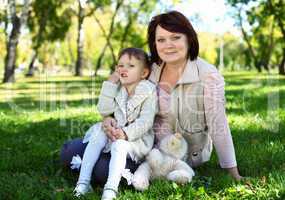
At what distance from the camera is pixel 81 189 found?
14.8 ft

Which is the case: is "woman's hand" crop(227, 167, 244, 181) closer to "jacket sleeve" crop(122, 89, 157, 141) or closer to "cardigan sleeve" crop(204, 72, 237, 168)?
"cardigan sleeve" crop(204, 72, 237, 168)

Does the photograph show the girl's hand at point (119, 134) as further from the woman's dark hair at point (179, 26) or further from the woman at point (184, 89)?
the woman's dark hair at point (179, 26)

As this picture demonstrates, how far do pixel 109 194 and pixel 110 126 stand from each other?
0.75m

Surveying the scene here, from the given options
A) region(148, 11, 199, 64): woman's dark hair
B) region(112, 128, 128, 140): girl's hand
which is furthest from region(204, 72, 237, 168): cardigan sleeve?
region(112, 128, 128, 140): girl's hand

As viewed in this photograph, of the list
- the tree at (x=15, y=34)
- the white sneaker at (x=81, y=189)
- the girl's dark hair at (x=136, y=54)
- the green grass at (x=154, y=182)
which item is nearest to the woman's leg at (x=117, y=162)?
the green grass at (x=154, y=182)

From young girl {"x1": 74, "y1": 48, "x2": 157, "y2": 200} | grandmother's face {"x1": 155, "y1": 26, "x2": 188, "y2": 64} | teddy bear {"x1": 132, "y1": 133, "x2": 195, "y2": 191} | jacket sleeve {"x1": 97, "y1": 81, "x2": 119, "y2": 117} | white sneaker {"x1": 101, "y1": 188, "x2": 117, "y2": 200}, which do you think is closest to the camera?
white sneaker {"x1": 101, "y1": 188, "x2": 117, "y2": 200}

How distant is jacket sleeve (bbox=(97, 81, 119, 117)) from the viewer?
5.05 m

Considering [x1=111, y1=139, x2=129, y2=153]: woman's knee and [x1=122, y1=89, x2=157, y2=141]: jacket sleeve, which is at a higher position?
[x1=122, y1=89, x2=157, y2=141]: jacket sleeve

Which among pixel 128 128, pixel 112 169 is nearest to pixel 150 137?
A: pixel 128 128

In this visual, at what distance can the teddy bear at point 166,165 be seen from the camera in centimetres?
461

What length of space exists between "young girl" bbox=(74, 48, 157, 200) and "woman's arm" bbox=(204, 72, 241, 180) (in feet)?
1.61

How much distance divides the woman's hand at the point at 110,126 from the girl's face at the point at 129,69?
0.36 meters

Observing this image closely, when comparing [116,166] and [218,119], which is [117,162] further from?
[218,119]

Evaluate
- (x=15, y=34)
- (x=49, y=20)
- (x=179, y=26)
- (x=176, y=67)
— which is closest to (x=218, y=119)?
(x=176, y=67)
